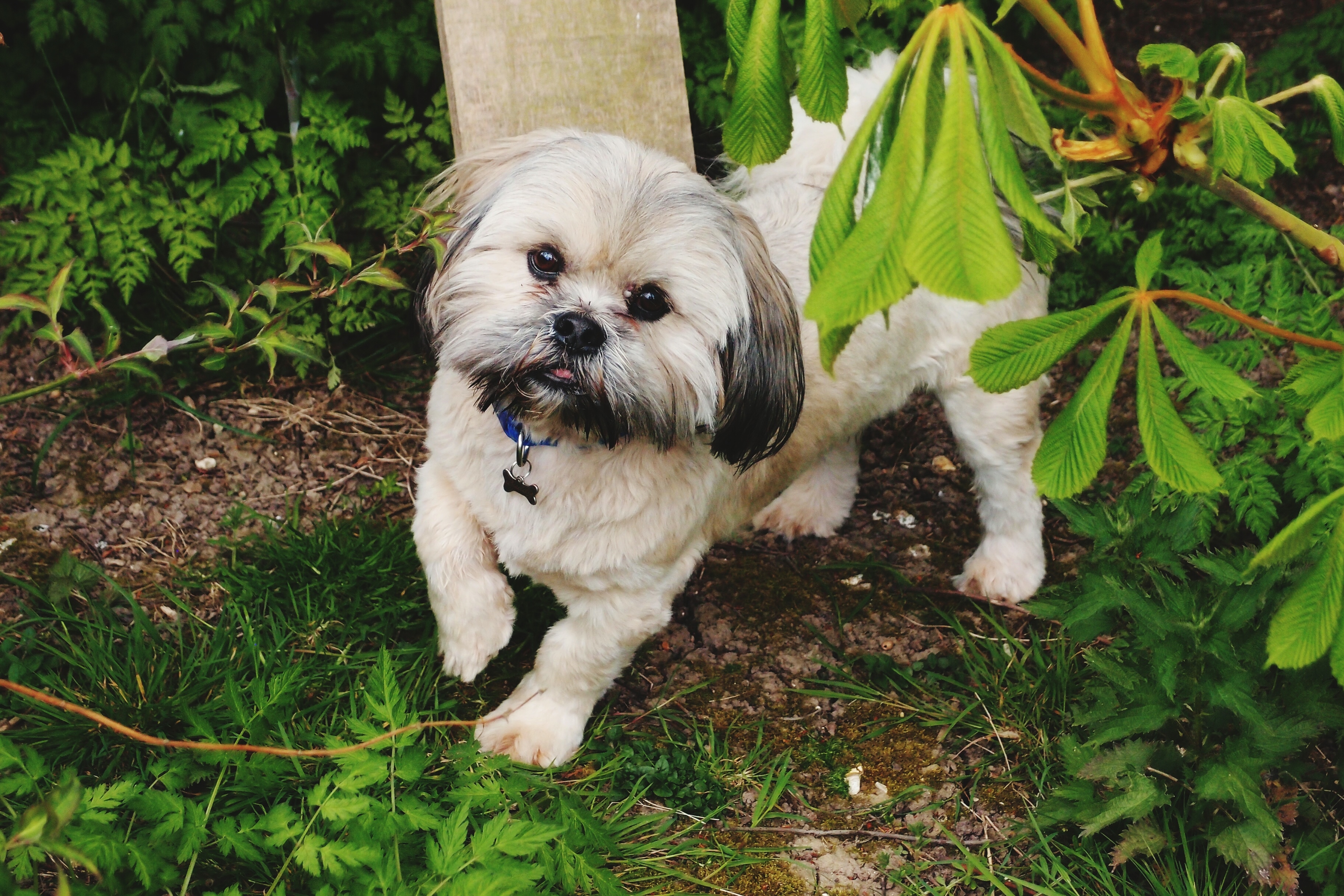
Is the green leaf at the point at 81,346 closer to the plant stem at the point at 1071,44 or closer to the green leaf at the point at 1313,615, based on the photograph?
the plant stem at the point at 1071,44

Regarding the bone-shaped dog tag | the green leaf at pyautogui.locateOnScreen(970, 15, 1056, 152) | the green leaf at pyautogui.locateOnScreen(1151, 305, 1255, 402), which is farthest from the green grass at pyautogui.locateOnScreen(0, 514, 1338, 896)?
the green leaf at pyautogui.locateOnScreen(970, 15, 1056, 152)

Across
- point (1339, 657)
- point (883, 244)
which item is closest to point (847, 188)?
point (883, 244)

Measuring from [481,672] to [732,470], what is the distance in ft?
3.05

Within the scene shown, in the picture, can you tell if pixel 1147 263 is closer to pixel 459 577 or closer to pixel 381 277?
pixel 381 277

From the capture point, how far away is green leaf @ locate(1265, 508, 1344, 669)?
1.48 meters

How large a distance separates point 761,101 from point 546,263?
842mm

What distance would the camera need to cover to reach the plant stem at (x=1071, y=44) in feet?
5.34

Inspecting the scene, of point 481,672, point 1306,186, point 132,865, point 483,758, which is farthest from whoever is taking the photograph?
point 1306,186

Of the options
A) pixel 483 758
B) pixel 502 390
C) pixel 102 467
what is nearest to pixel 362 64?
pixel 102 467

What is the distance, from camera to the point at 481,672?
9.93 feet

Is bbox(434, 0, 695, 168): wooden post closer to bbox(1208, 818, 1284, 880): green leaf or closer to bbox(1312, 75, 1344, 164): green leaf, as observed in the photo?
bbox(1312, 75, 1344, 164): green leaf

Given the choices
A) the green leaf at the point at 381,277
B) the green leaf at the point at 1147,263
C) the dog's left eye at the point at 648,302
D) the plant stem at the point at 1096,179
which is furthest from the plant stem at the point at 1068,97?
the green leaf at the point at 381,277

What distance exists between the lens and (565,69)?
3.33m

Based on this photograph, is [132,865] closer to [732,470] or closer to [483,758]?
[483,758]
